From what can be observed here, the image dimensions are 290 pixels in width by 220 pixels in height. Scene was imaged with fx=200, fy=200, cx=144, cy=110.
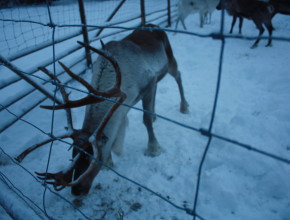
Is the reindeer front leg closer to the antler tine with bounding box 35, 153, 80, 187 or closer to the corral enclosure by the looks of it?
Result: the corral enclosure

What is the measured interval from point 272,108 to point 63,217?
9.34 ft

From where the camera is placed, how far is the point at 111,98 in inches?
61.8

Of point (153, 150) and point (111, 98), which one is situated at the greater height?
point (111, 98)

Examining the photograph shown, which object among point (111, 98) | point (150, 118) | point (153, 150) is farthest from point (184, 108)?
point (111, 98)

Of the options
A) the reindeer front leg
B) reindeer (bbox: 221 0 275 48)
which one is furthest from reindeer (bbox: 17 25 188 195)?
reindeer (bbox: 221 0 275 48)

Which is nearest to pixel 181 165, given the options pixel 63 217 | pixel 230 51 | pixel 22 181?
pixel 63 217

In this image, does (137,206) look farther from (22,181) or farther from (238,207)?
(22,181)

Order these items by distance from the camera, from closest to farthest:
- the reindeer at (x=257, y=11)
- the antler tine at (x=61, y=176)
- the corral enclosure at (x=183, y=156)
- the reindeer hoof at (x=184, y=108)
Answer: the antler tine at (x=61, y=176)
the corral enclosure at (x=183, y=156)
the reindeer hoof at (x=184, y=108)
the reindeer at (x=257, y=11)

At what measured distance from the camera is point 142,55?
7.43ft

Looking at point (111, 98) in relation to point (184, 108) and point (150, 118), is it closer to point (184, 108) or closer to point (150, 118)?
point (150, 118)

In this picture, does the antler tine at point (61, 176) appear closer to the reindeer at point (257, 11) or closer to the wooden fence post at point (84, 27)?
the wooden fence post at point (84, 27)

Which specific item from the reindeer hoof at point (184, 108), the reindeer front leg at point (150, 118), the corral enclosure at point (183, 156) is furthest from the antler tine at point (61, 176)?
the reindeer hoof at point (184, 108)

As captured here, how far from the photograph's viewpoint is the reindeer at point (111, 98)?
1404mm

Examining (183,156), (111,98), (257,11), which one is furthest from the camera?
(257,11)
